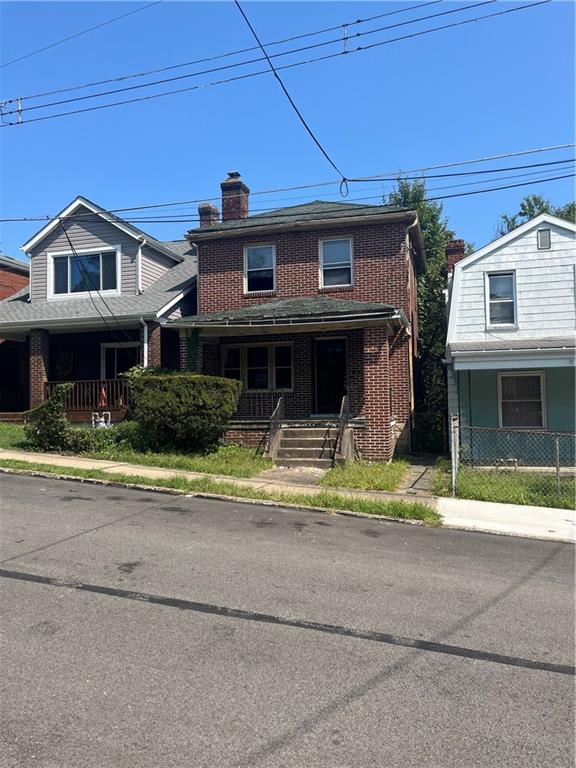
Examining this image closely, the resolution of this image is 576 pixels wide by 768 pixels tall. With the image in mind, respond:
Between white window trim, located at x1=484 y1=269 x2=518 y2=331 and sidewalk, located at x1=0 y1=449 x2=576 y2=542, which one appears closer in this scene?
sidewalk, located at x1=0 y1=449 x2=576 y2=542

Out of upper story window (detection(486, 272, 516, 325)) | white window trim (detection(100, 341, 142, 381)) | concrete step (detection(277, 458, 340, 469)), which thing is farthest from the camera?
white window trim (detection(100, 341, 142, 381))

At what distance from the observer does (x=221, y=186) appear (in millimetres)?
21125

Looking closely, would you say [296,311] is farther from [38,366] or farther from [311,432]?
[38,366]

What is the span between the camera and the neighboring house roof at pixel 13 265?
2459 centimetres

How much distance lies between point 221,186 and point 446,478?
13.2m

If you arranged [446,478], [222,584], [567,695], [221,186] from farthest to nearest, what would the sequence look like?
[221,186] < [446,478] < [222,584] < [567,695]

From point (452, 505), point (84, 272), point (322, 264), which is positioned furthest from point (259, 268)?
point (452, 505)

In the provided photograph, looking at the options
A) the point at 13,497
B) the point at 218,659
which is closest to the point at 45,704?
the point at 218,659

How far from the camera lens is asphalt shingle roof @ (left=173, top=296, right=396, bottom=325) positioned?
14.9 m

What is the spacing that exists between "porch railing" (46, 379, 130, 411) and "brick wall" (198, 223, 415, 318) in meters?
3.34

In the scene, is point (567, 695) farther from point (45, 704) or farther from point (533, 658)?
point (45, 704)

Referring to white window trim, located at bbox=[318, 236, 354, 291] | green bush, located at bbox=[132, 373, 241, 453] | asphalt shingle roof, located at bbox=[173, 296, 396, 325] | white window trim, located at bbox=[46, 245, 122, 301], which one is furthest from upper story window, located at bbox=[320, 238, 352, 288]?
white window trim, located at bbox=[46, 245, 122, 301]

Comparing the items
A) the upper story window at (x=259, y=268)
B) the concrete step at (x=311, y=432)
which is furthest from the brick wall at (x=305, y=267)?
the concrete step at (x=311, y=432)

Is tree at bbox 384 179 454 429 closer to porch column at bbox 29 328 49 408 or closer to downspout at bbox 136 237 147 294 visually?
downspout at bbox 136 237 147 294
